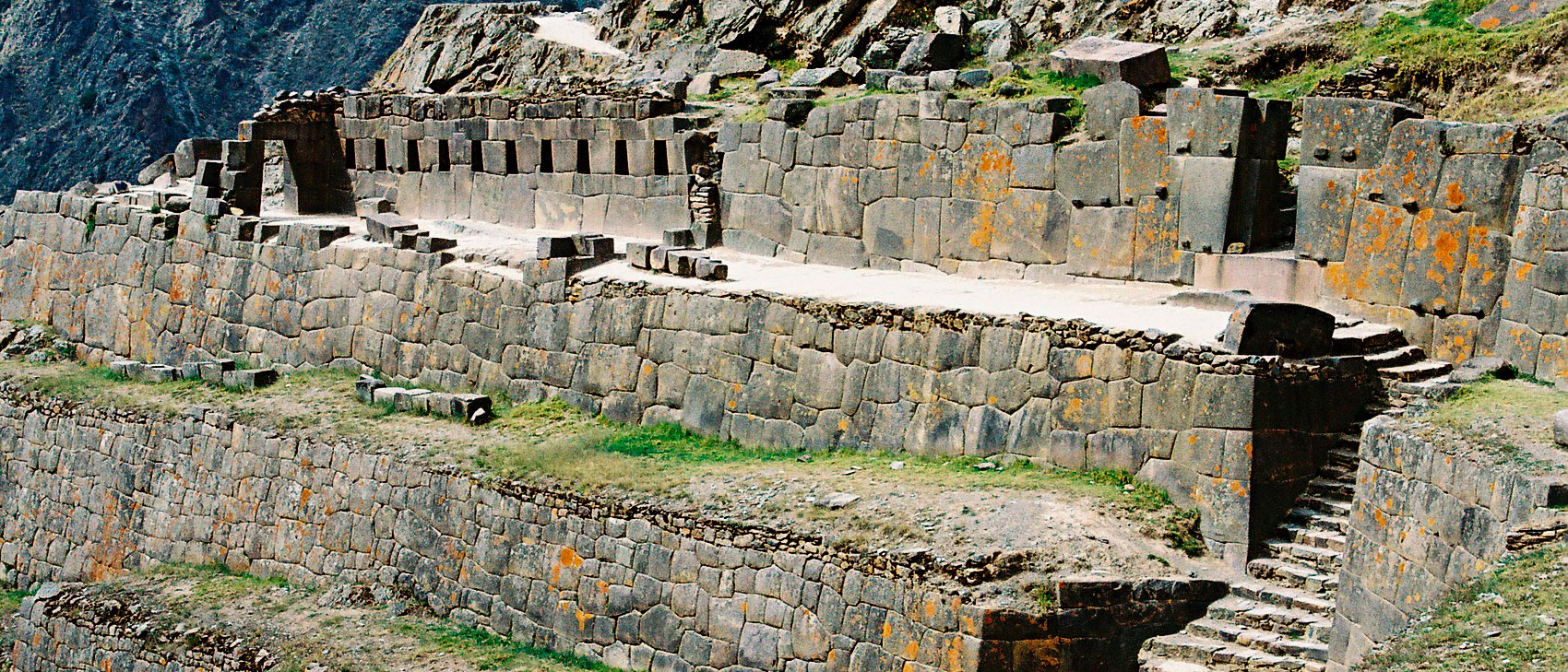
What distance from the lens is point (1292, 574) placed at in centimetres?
1506

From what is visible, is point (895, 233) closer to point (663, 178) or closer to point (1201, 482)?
point (663, 178)

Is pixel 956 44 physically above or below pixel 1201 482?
above

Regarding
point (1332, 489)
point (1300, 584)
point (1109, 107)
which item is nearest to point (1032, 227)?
point (1109, 107)

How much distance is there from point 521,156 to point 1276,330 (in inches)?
554

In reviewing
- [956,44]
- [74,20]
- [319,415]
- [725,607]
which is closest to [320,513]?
[319,415]

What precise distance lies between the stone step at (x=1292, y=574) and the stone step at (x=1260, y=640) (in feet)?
1.83

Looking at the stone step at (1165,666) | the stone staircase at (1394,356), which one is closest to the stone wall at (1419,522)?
the stone step at (1165,666)

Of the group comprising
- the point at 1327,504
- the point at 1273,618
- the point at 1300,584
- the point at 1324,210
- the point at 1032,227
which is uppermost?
the point at 1324,210

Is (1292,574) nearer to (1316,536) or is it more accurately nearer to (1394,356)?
(1316,536)

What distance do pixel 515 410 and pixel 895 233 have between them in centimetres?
455

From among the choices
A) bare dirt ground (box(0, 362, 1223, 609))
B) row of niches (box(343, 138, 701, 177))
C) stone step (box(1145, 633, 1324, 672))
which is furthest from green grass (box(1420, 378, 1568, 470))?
row of niches (box(343, 138, 701, 177))

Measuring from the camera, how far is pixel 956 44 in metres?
28.1

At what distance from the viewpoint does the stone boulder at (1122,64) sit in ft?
71.3

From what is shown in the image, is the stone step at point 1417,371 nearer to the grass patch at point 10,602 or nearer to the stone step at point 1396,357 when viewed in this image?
the stone step at point 1396,357
